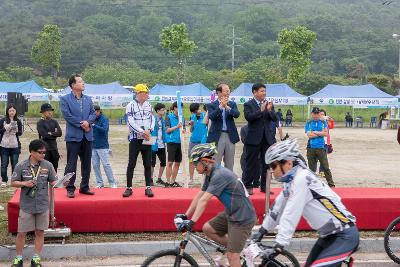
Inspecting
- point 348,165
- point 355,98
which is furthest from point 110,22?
point 348,165

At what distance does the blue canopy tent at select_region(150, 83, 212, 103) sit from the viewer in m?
42.2

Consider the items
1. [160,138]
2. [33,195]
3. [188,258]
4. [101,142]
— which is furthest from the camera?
[160,138]

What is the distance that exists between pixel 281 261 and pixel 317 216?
1158 mm

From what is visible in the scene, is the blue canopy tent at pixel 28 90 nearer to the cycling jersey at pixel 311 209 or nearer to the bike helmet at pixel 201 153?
the bike helmet at pixel 201 153

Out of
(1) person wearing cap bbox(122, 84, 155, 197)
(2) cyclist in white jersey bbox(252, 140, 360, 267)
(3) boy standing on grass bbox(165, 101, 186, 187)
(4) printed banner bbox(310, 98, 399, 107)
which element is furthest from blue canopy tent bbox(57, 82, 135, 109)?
(2) cyclist in white jersey bbox(252, 140, 360, 267)

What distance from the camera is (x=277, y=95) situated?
146 feet

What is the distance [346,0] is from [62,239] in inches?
7422

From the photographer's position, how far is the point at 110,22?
408 ft

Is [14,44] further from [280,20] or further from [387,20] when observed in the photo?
[387,20]

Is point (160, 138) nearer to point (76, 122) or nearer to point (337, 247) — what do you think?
point (76, 122)

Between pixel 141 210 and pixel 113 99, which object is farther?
pixel 113 99

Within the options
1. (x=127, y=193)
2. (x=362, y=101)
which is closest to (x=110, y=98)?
(x=362, y=101)

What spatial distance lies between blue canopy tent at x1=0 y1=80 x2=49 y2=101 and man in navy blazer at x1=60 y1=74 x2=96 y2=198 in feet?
110

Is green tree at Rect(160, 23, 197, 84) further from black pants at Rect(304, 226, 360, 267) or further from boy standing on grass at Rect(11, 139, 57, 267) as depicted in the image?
black pants at Rect(304, 226, 360, 267)
